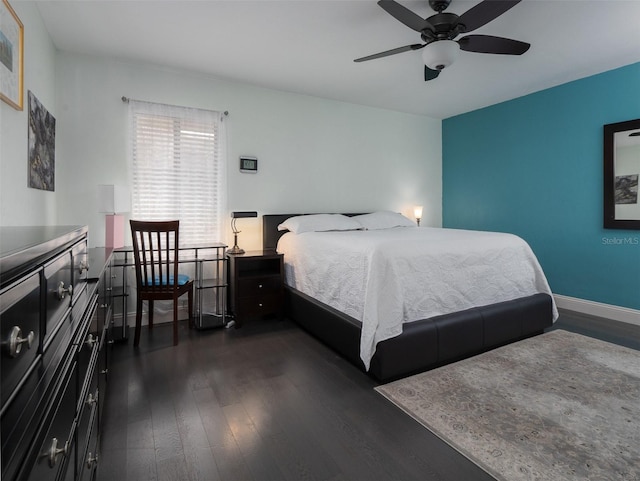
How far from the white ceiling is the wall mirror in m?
0.68

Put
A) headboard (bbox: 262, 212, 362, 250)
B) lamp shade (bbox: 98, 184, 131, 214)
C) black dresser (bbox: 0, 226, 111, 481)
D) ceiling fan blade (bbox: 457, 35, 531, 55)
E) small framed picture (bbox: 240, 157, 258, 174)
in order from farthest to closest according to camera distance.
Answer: headboard (bbox: 262, 212, 362, 250)
small framed picture (bbox: 240, 157, 258, 174)
lamp shade (bbox: 98, 184, 131, 214)
ceiling fan blade (bbox: 457, 35, 531, 55)
black dresser (bbox: 0, 226, 111, 481)

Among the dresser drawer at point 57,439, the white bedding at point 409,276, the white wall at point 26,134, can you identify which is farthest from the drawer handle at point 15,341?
the white bedding at point 409,276

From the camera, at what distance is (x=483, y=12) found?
2092 millimetres

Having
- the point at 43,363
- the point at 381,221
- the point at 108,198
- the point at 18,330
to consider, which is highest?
the point at 108,198

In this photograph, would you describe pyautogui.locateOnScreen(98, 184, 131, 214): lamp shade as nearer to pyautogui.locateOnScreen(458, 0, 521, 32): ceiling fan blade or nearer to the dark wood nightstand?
the dark wood nightstand

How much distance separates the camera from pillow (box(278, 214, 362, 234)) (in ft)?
A: 12.3

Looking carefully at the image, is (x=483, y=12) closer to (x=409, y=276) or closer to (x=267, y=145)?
(x=409, y=276)

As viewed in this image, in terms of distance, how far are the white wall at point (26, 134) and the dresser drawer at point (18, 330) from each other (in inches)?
61.8

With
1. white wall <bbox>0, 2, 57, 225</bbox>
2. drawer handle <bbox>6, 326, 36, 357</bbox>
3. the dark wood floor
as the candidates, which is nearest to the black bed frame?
the dark wood floor

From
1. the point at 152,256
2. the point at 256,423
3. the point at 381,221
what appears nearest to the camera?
the point at 256,423

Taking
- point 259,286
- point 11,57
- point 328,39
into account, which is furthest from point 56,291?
point 328,39

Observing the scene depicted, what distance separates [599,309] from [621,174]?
1406 mm

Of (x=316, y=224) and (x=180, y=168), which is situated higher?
(x=180, y=168)

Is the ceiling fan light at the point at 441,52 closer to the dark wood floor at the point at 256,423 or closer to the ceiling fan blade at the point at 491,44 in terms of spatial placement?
the ceiling fan blade at the point at 491,44
